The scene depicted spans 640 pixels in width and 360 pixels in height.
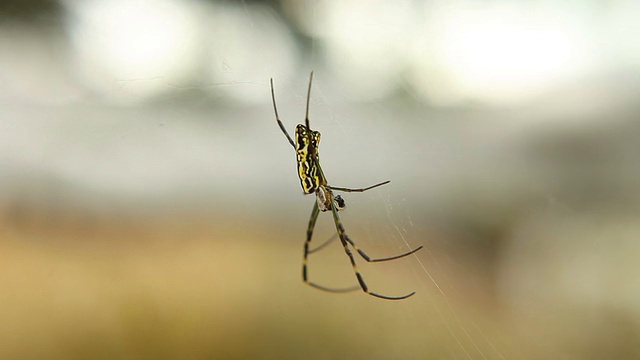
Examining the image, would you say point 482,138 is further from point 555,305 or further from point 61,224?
point 61,224

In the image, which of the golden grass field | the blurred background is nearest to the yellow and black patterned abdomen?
the blurred background

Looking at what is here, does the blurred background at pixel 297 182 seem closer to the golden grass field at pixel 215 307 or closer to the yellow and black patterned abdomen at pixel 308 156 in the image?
the golden grass field at pixel 215 307

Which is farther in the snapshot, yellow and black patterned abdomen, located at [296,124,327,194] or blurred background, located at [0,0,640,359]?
blurred background, located at [0,0,640,359]

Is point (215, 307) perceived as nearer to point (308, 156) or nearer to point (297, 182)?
point (297, 182)

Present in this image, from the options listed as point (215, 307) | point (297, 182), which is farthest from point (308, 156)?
point (297, 182)

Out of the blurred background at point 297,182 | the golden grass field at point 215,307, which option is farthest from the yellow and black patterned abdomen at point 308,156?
the golden grass field at point 215,307

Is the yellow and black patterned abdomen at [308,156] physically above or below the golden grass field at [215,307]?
above

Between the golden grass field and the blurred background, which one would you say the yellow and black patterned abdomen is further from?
the golden grass field
